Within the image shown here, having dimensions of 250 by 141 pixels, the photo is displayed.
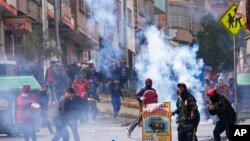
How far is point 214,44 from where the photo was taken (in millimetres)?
60250

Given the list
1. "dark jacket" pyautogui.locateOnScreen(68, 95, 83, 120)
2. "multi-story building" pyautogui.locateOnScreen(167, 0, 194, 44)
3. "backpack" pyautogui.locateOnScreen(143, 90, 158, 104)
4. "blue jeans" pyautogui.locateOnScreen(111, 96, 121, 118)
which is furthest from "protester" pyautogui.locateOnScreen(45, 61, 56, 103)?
"multi-story building" pyautogui.locateOnScreen(167, 0, 194, 44)

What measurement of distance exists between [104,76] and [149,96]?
13.4 meters

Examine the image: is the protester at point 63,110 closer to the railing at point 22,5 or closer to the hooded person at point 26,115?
the hooded person at point 26,115

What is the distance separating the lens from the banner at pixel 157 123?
50.1ft

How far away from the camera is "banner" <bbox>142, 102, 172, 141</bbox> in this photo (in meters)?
15.3

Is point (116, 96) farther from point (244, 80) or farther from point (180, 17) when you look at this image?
point (180, 17)

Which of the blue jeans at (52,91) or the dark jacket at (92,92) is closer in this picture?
the dark jacket at (92,92)

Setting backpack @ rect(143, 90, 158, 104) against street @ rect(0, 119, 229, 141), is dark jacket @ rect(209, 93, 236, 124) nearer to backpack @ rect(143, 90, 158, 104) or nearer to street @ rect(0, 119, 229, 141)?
street @ rect(0, 119, 229, 141)

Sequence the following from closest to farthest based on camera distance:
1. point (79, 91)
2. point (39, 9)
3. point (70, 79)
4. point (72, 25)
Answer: point (79, 91), point (70, 79), point (39, 9), point (72, 25)

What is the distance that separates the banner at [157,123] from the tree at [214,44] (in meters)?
40.6

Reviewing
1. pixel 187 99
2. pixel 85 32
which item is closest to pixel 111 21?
pixel 85 32

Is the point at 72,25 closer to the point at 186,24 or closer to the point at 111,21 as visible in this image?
the point at 111,21

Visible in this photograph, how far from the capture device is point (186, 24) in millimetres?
86562

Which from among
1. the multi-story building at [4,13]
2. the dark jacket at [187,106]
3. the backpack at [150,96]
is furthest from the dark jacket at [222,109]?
the multi-story building at [4,13]
